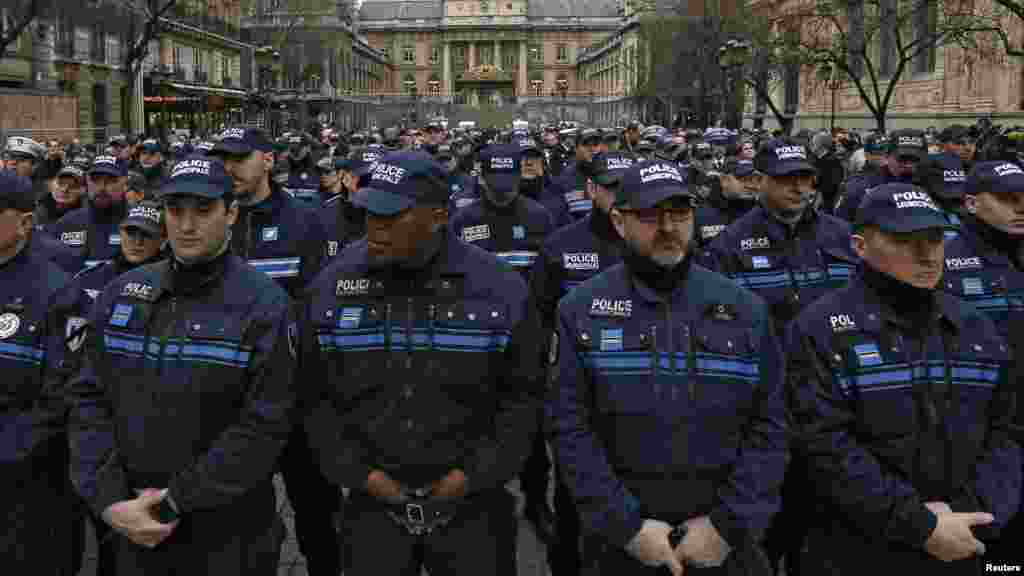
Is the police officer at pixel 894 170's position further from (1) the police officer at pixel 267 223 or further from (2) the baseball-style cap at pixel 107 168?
(2) the baseball-style cap at pixel 107 168

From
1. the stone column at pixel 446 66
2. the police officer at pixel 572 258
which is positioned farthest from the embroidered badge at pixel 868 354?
the stone column at pixel 446 66

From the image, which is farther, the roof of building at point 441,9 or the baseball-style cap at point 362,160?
the roof of building at point 441,9

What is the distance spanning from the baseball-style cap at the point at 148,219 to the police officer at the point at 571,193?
434 cm

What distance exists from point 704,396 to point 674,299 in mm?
365

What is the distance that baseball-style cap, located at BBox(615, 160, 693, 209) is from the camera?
353 cm

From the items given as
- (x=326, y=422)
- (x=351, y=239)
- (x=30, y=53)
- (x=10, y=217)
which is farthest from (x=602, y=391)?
(x=30, y=53)

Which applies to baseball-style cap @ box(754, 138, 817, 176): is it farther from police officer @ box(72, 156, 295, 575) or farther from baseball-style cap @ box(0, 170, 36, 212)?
baseball-style cap @ box(0, 170, 36, 212)

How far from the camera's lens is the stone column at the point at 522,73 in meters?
127

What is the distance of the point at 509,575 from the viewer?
379 centimetres

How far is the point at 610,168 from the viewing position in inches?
245

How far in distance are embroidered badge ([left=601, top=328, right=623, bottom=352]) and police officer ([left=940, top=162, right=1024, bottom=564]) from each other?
82.6 inches

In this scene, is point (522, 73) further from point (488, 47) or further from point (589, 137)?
point (589, 137)

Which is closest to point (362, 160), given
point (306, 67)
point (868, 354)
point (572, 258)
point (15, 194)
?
point (572, 258)

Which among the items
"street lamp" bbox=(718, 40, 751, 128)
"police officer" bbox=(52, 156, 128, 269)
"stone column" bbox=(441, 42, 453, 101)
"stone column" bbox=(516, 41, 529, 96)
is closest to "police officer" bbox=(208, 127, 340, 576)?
"police officer" bbox=(52, 156, 128, 269)
